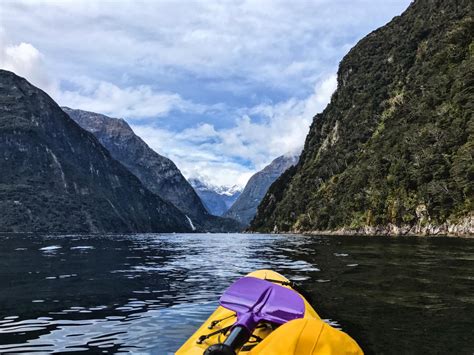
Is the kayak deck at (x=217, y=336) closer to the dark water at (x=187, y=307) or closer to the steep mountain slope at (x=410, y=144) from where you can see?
the dark water at (x=187, y=307)

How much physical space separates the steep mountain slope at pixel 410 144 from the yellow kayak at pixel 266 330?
7843 centimetres

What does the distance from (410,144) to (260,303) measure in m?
113

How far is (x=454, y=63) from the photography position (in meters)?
122

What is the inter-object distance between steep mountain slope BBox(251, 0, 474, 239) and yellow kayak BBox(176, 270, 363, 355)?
3088 inches

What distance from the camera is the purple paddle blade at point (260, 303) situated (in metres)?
8.20

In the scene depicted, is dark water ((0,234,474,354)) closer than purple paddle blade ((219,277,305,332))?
No

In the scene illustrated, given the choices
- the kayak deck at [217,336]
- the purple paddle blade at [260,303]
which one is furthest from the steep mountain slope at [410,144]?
the purple paddle blade at [260,303]

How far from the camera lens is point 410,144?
366ft

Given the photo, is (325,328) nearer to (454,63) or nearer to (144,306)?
(144,306)

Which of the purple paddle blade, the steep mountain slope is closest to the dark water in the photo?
the purple paddle blade

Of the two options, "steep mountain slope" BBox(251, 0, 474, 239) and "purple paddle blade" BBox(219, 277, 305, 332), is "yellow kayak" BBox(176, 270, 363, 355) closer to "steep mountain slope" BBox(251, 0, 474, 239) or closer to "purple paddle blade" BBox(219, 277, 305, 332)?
"purple paddle blade" BBox(219, 277, 305, 332)

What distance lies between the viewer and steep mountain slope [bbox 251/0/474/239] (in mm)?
90812

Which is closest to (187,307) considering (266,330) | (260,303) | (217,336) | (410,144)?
(217,336)

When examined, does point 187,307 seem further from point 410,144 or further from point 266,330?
point 410,144
